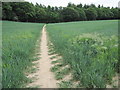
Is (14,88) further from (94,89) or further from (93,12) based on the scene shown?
(93,12)

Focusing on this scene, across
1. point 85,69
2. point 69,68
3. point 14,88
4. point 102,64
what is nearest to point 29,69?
point 69,68

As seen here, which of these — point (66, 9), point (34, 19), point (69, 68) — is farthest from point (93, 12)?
point (69, 68)

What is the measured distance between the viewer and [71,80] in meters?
3.78

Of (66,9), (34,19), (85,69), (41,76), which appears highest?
(66,9)

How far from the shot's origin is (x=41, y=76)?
429cm

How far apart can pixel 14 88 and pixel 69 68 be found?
1855 millimetres

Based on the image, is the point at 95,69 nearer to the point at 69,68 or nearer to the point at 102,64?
the point at 102,64

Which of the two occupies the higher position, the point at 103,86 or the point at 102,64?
the point at 102,64

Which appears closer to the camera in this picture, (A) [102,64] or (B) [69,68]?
(A) [102,64]

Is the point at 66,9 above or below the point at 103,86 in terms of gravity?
above

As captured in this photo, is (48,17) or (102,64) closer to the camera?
(102,64)

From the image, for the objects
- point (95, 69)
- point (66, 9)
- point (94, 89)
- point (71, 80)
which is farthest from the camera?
point (66, 9)

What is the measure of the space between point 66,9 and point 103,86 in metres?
67.1

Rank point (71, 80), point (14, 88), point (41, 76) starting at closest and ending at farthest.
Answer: point (14, 88), point (71, 80), point (41, 76)
